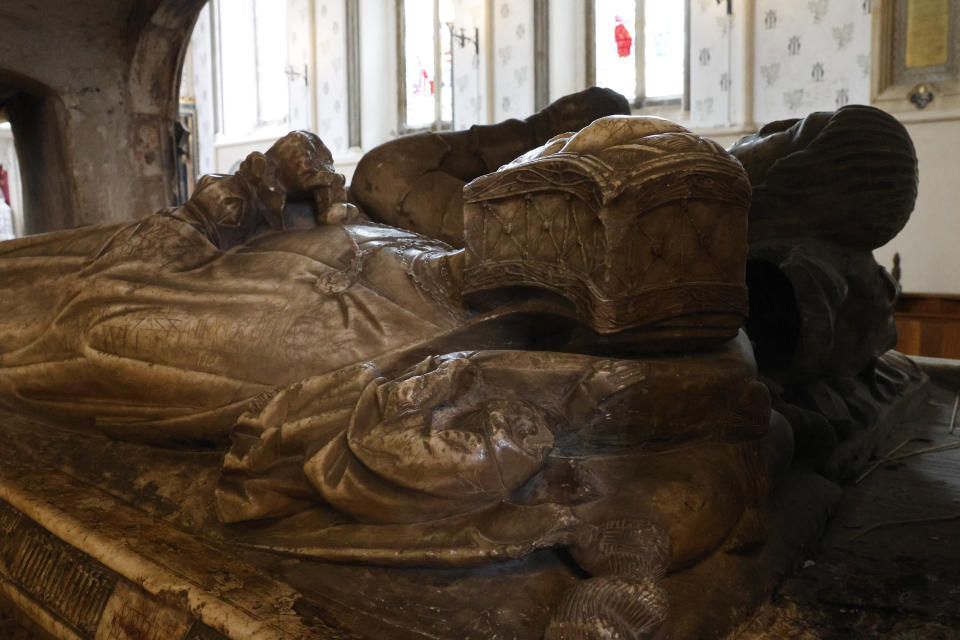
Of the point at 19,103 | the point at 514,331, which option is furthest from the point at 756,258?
the point at 19,103

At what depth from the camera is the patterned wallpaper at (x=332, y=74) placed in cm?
1291

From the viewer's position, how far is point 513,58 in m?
10.6

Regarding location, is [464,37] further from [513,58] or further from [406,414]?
[406,414]

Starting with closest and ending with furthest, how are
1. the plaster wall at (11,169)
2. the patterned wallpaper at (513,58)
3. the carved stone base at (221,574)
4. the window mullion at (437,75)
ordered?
the carved stone base at (221,574), the patterned wallpaper at (513,58), the window mullion at (437,75), the plaster wall at (11,169)

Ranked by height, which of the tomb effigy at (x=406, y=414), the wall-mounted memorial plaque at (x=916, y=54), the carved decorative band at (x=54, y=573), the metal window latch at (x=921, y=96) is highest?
the wall-mounted memorial plaque at (x=916, y=54)

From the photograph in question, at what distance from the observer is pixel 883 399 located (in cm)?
297

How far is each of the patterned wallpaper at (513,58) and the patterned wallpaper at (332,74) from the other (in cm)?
300

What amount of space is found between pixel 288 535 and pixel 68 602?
0.53 meters

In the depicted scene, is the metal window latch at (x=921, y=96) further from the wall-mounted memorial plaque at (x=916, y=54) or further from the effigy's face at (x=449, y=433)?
the effigy's face at (x=449, y=433)

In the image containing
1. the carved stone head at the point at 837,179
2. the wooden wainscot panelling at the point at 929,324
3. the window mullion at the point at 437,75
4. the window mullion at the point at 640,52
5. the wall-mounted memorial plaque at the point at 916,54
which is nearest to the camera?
the carved stone head at the point at 837,179

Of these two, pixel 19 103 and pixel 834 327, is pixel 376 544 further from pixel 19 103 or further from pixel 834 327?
pixel 19 103

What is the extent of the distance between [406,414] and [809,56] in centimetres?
769

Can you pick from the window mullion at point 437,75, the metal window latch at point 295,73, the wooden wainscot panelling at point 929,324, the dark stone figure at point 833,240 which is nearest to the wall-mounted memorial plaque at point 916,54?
the wooden wainscot panelling at point 929,324

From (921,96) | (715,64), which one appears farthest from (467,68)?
(921,96)
